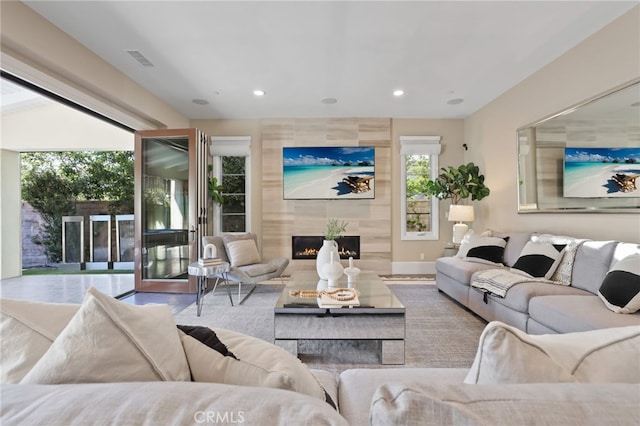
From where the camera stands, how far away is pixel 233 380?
0.67 m

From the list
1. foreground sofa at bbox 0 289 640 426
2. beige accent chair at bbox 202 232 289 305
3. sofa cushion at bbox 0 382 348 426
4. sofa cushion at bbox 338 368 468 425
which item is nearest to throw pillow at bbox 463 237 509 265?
beige accent chair at bbox 202 232 289 305

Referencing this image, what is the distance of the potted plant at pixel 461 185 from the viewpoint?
4504 millimetres

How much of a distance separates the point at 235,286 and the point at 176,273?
36.0 inches

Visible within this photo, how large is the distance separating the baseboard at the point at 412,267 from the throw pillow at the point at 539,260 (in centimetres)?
236

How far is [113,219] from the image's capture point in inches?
246

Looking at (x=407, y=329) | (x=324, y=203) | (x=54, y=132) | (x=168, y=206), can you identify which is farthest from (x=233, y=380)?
(x=54, y=132)

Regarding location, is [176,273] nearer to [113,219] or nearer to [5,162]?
[113,219]

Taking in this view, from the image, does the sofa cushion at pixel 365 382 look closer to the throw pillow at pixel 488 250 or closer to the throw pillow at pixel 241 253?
the throw pillow at pixel 488 250

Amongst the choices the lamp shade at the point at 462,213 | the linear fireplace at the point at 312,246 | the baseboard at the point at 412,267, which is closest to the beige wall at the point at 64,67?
the linear fireplace at the point at 312,246

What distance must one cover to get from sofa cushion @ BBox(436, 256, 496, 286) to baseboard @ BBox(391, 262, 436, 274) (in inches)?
55.6

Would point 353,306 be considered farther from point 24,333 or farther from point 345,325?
point 24,333

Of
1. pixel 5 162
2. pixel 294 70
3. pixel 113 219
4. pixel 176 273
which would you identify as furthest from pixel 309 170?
pixel 5 162

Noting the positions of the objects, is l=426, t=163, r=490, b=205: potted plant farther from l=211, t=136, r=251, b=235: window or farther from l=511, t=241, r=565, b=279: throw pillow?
l=211, t=136, r=251, b=235: window

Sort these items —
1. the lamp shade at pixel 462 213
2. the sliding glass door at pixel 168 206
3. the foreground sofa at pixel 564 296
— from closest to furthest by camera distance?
1. the foreground sofa at pixel 564 296
2. the sliding glass door at pixel 168 206
3. the lamp shade at pixel 462 213
